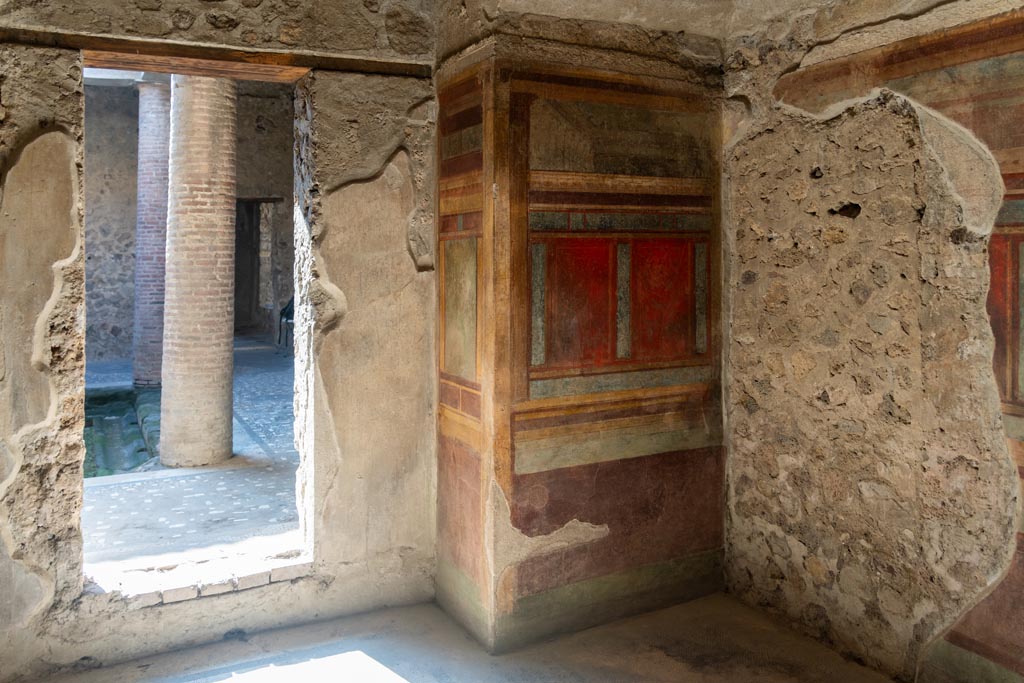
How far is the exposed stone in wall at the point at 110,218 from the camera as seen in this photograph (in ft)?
38.5

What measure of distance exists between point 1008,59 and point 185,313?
16.6ft

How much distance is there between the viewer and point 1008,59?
2.43m

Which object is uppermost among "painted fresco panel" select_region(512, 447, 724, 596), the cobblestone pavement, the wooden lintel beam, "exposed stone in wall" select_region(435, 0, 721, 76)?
"exposed stone in wall" select_region(435, 0, 721, 76)

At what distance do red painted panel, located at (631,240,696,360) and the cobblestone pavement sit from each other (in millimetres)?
1721

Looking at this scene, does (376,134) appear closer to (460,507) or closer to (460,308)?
(460,308)

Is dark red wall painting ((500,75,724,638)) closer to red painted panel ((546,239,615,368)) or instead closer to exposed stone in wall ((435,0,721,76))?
red painted panel ((546,239,615,368))

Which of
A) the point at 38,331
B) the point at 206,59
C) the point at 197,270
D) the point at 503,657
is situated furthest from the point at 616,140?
the point at 197,270

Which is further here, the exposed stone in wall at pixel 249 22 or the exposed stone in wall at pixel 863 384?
the exposed stone in wall at pixel 249 22

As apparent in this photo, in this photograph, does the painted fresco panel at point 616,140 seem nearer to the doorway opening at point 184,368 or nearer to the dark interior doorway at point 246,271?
the doorway opening at point 184,368

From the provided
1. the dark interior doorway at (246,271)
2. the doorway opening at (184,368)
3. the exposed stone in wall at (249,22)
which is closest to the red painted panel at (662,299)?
the exposed stone in wall at (249,22)

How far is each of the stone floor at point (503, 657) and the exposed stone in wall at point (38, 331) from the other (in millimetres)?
423

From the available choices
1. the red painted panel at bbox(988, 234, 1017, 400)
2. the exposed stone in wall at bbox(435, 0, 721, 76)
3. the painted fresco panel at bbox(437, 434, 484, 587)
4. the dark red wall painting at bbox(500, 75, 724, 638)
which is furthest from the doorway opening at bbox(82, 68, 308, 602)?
the red painted panel at bbox(988, 234, 1017, 400)

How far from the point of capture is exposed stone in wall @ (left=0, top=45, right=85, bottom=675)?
2.79m

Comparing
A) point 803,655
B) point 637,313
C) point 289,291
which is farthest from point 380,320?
point 289,291
